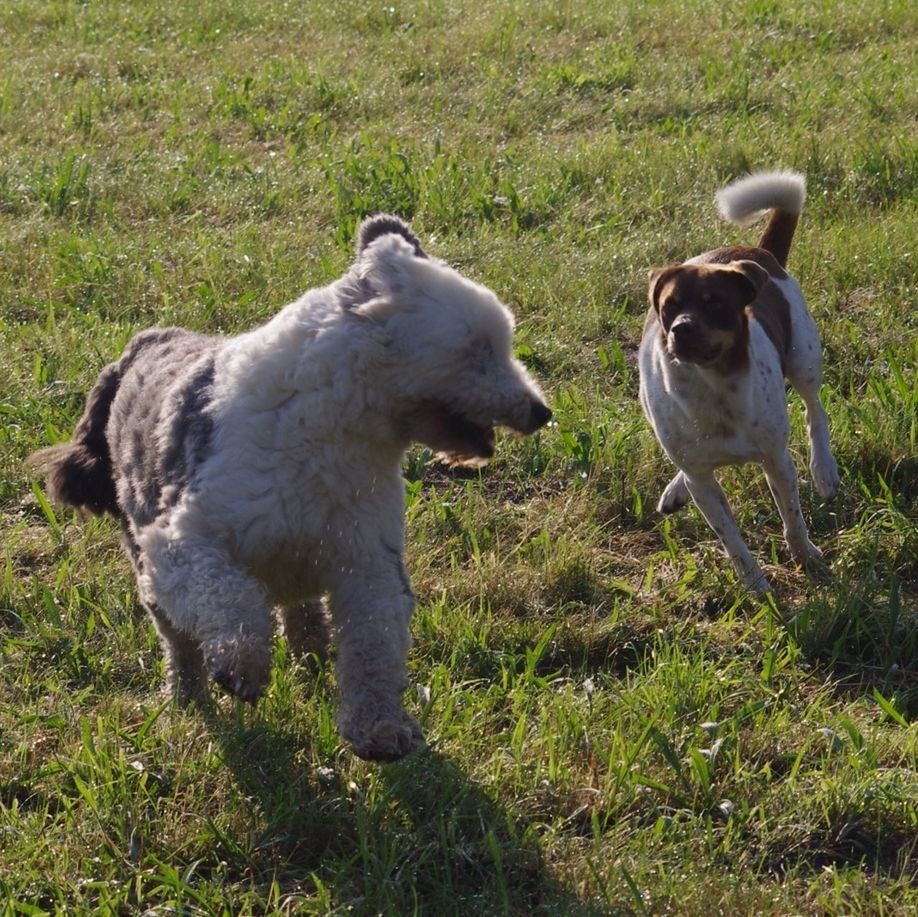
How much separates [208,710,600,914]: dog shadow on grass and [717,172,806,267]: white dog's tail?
3.23m

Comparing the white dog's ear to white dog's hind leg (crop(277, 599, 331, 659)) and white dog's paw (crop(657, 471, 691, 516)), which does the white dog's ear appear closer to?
white dog's hind leg (crop(277, 599, 331, 659))

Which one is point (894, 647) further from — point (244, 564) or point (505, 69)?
point (505, 69)

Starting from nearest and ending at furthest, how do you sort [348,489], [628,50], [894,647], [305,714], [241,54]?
[348,489] < [305,714] < [894,647] < [628,50] < [241,54]


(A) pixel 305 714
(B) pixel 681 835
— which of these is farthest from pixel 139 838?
(B) pixel 681 835

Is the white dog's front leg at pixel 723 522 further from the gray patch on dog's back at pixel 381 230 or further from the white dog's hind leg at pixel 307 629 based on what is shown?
the gray patch on dog's back at pixel 381 230

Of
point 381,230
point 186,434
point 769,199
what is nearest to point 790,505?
point 769,199

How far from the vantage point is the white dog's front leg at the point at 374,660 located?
375cm

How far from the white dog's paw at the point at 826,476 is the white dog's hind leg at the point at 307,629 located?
2.22 meters

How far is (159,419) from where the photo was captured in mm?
4340

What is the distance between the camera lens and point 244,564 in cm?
402

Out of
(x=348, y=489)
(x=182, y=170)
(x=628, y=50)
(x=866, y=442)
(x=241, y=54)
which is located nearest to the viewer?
(x=348, y=489)

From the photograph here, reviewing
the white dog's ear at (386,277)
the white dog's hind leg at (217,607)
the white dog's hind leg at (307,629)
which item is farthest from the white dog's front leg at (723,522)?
the white dog's hind leg at (217,607)

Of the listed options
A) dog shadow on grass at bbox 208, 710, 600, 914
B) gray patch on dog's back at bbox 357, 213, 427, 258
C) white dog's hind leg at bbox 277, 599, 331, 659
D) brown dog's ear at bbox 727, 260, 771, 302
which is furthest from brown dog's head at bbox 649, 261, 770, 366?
dog shadow on grass at bbox 208, 710, 600, 914

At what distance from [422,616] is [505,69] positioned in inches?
315
